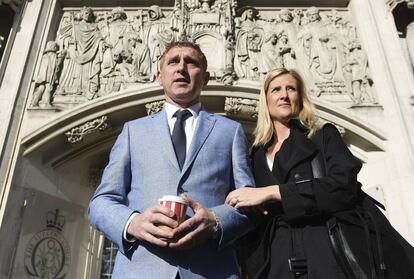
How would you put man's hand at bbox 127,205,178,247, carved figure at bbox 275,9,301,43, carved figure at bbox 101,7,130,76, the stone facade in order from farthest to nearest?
carved figure at bbox 275,9,301,43
carved figure at bbox 101,7,130,76
the stone facade
man's hand at bbox 127,205,178,247

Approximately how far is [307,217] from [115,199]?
0.87 meters

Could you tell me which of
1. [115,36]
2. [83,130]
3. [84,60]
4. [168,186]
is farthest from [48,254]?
[168,186]

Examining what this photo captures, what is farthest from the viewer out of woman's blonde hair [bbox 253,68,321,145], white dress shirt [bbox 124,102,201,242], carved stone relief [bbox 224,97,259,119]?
carved stone relief [bbox 224,97,259,119]

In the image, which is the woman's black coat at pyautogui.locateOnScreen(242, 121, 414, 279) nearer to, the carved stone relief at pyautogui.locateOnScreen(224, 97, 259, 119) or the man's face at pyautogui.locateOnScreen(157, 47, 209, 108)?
the man's face at pyautogui.locateOnScreen(157, 47, 209, 108)

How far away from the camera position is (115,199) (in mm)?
1641

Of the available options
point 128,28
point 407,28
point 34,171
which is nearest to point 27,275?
point 34,171

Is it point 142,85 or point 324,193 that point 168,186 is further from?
point 142,85

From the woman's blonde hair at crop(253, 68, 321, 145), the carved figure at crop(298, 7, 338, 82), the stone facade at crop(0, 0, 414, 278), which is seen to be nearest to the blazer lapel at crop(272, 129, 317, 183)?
the woman's blonde hair at crop(253, 68, 321, 145)

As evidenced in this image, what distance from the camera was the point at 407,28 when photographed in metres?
6.96

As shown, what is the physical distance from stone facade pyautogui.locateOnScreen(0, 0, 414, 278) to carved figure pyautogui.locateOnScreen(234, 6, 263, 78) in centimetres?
2

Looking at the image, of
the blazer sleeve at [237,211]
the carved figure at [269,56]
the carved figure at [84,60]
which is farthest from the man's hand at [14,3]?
the blazer sleeve at [237,211]

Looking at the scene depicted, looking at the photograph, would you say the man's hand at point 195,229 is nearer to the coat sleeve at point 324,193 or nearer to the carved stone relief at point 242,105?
the coat sleeve at point 324,193

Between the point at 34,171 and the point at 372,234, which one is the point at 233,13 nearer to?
the point at 34,171

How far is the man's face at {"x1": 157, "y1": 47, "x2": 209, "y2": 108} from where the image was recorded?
1891mm
